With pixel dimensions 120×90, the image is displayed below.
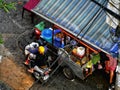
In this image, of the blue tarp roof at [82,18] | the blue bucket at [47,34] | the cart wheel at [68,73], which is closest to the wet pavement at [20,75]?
the cart wheel at [68,73]

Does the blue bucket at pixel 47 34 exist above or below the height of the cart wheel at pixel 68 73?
above

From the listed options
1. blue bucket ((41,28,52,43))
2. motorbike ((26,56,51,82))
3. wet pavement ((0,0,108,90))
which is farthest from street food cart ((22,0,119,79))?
motorbike ((26,56,51,82))

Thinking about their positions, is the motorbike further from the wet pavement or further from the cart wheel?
the cart wheel

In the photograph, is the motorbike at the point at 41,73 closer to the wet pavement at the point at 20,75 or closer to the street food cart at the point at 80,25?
the wet pavement at the point at 20,75

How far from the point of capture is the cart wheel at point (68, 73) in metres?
15.0

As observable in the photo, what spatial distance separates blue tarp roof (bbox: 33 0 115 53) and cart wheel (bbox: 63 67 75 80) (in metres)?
1.80

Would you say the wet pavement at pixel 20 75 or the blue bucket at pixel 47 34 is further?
the blue bucket at pixel 47 34

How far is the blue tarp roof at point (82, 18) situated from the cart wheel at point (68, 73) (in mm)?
1804

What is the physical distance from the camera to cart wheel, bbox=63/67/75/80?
1496 cm

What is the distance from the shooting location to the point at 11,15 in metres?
18.4

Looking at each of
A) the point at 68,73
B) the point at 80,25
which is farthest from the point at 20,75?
the point at 80,25

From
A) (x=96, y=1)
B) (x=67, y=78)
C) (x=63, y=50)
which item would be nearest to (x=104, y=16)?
(x=96, y=1)

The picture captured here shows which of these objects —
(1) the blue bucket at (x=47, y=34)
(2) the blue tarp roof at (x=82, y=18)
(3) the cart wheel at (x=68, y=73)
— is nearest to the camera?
(2) the blue tarp roof at (x=82, y=18)

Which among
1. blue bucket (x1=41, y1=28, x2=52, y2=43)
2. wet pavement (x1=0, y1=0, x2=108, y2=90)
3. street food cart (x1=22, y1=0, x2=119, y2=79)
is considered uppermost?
street food cart (x1=22, y1=0, x2=119, y2=79)
